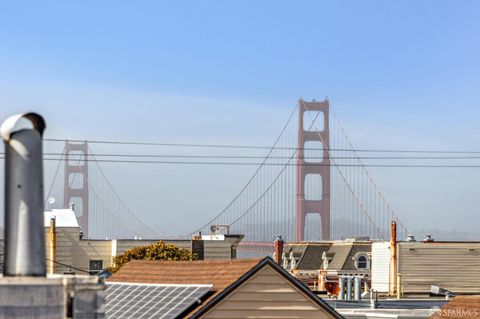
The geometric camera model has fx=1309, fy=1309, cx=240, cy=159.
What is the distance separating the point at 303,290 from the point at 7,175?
46.2 feet

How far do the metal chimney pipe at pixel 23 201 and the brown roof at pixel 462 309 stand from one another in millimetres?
23304

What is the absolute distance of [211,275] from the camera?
30.5 metres

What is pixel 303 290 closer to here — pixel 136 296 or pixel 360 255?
pixel 136 296

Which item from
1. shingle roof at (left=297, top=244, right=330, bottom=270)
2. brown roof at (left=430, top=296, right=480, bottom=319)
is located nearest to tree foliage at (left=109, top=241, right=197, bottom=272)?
shingle roof at (left=297, top=244, right=330, bottom=270)

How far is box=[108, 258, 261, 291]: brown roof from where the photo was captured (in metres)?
29.7

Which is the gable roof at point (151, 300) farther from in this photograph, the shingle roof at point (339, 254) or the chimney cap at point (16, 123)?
the shingle roof at point (339, 254)

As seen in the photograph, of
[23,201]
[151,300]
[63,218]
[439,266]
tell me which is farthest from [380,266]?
[23,201]

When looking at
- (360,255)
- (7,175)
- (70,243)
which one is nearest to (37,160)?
(7,175)

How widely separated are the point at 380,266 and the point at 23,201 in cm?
9685

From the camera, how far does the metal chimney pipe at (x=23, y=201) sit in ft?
54.3

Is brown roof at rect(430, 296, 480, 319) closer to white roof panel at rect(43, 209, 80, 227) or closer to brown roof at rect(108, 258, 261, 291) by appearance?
brown roof at rect(108, 258, 261, 291)

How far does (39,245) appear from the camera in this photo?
A: 1672cm

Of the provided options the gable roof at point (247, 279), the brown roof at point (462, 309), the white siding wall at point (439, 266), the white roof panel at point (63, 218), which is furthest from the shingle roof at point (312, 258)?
the gable roof at point (247, 279)

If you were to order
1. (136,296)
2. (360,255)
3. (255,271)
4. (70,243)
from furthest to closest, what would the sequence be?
(360,255)
(70,243)
(136,296)
(255,271)
